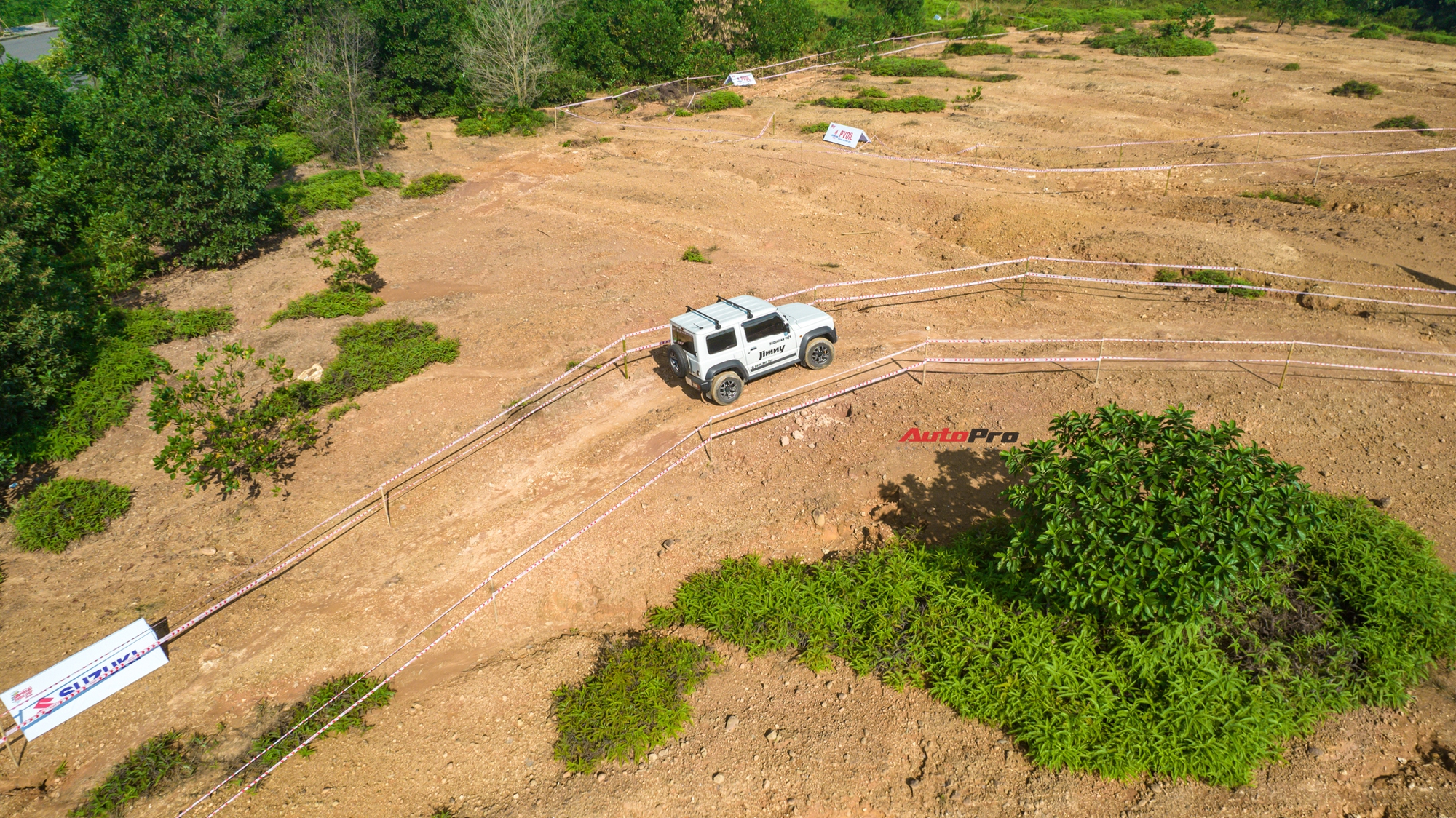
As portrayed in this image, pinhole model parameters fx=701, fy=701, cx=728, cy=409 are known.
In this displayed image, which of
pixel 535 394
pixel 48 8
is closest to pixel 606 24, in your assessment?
pixel 535 394

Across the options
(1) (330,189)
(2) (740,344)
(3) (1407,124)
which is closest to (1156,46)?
(3) (1407,124)

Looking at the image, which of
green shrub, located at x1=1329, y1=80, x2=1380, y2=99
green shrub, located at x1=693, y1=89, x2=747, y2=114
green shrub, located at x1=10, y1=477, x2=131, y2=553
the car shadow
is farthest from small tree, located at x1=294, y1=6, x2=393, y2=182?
green shrub, located at x1=1329, y1=80, x2=1380, y2=99

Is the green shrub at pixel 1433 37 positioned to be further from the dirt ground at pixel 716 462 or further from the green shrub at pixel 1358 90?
the dirt ground at pixel 716 462

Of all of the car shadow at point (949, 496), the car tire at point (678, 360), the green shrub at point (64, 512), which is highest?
the car tire at point (678, 360)

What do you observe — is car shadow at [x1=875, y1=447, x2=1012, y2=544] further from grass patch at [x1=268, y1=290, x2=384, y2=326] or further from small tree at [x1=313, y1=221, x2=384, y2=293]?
Result: small tree at [x1=313, y1=221, x2=384, y2=293]

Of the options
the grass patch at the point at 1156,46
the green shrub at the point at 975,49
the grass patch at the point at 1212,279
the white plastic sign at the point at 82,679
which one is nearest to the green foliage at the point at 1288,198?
the grass patch at the point at 1212,279

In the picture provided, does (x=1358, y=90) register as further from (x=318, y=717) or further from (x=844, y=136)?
(x=318, y=717)
